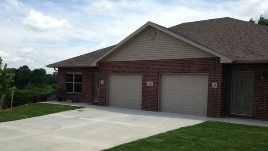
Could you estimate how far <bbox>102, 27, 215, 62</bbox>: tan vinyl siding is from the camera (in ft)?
46.0

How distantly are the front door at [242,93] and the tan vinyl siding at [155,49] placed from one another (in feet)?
5.60

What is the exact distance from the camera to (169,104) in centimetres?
1491

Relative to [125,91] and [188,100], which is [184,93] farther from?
[125,91]

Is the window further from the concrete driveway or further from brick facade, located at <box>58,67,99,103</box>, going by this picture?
the concrete driveway

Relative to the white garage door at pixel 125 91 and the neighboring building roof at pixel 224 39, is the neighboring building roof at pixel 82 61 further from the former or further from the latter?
the white garage door at pixel 125 91

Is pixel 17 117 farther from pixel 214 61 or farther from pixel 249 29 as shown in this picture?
pixel 249 29

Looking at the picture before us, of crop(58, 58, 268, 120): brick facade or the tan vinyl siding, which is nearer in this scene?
crop(58, 58, 268, 120): brick facade

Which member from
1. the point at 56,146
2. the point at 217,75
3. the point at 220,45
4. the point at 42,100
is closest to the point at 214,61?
the point at 217,75

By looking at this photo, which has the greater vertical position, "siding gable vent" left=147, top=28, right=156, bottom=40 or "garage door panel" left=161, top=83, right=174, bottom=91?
"siding gable vent" left=147, top=28, right=156, bottom=40

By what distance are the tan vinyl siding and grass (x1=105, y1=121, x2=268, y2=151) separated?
436 cm

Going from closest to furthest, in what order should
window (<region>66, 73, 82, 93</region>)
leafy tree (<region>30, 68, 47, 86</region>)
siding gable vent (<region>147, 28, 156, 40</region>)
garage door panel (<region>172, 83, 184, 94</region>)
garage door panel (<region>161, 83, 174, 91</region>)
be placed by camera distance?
garage door panel (<region>172, 83, 184, 94</region>), garage door panel (<region>161, 83, 174, 91</region>), siding gable vent (<region>147, 28, 156, 40</region>), window (<region>66, 73, 82, 93</region>), leafy tree (<region>30, 68, 47, 86</region>)

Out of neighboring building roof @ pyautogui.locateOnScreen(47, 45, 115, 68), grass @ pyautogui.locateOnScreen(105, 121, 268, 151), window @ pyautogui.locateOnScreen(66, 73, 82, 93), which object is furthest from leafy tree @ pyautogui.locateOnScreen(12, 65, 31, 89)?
grass @ pyautogui.locateOnScreen(105, 121, 268, 151)

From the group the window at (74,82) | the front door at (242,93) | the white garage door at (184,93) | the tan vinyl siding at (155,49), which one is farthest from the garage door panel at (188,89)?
the window at (74,82)

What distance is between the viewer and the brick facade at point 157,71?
12969 mm
